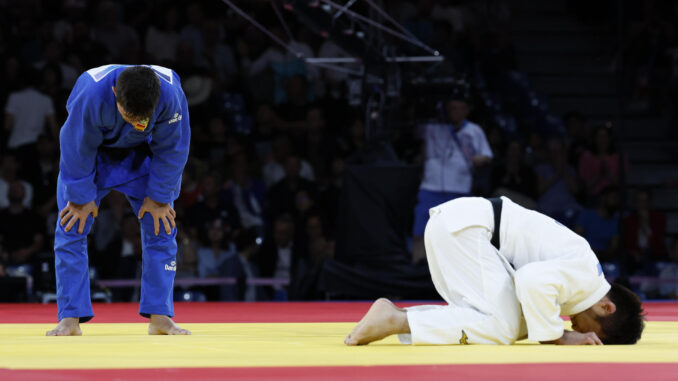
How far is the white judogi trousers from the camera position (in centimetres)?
319

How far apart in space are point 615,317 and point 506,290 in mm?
391

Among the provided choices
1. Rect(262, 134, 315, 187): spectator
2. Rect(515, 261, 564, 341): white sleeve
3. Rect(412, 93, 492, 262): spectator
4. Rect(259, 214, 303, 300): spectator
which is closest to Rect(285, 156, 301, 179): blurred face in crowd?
Rect(262, 134, 315, 187): spectator

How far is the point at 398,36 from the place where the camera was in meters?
7.80

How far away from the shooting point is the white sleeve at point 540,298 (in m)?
3.09

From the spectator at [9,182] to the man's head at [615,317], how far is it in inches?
234

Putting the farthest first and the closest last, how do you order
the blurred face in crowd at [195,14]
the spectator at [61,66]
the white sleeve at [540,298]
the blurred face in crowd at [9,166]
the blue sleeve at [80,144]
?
the blurred face in crowd at [195,14], the spectator at [61,66], the blurred face in crowd at [9,166], the blue sleeve at [80,144], the white sleeve at [540,298]

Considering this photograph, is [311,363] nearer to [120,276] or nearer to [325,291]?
[325,291]

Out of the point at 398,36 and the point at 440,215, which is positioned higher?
the point at 398,36

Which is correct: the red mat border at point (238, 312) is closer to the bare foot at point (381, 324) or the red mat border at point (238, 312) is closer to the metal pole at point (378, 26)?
the bare foot at point (381, 324)

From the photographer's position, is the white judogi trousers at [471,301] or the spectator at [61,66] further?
the spectator at [61,66]

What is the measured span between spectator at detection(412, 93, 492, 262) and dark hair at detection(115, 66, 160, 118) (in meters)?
4.34

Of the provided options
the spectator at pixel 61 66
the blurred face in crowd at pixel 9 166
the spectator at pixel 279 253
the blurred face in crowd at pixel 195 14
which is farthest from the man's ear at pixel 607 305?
the blurred face in crowd at pixel 195 14

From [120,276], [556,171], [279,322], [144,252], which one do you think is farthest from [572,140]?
[144,252]

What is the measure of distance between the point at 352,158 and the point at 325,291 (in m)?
1.01
